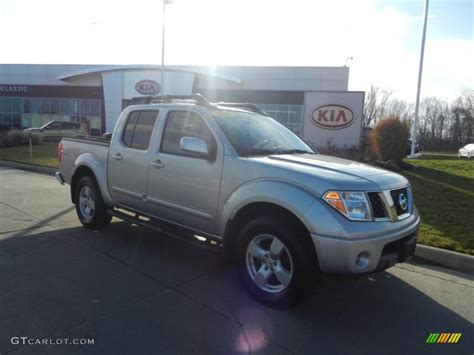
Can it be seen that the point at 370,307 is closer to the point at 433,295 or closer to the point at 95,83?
the point at 433,295

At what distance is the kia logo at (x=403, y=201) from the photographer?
3672 millimetres

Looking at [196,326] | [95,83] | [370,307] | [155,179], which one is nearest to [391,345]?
[370,307]

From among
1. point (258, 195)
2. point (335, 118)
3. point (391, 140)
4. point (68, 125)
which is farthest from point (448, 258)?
point (68, 125)

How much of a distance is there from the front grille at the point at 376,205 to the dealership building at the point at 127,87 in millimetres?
28112

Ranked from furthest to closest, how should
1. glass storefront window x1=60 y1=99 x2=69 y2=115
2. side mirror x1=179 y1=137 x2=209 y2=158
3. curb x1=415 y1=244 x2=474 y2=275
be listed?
glass storefront window x1=60 y1=99 x2=69 y2=115, curb x1=415 y1=244 x2=474 y2=275, side mirror x1=179 y1=137 x2=209 y2=158

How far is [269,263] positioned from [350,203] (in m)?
0.97

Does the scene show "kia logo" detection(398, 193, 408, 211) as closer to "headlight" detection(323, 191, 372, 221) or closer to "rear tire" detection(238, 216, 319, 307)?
"headlight" detection(323, 191, 372, 221)

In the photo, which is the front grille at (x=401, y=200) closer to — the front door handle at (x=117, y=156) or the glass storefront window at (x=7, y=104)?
the front door handle at (x=117, y=156)

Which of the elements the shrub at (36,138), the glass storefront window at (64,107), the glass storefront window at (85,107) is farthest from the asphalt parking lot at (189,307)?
the glass storefront window at (64,107)

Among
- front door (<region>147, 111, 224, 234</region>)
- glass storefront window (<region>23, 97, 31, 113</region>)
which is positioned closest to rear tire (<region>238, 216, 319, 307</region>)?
front door (<region>147, 111, 224, 234</region>)

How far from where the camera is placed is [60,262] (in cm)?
452

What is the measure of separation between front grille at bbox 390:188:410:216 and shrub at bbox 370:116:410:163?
38.5 ft

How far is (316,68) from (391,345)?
35.2 metres

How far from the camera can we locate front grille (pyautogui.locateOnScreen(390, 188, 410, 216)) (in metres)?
3.58
